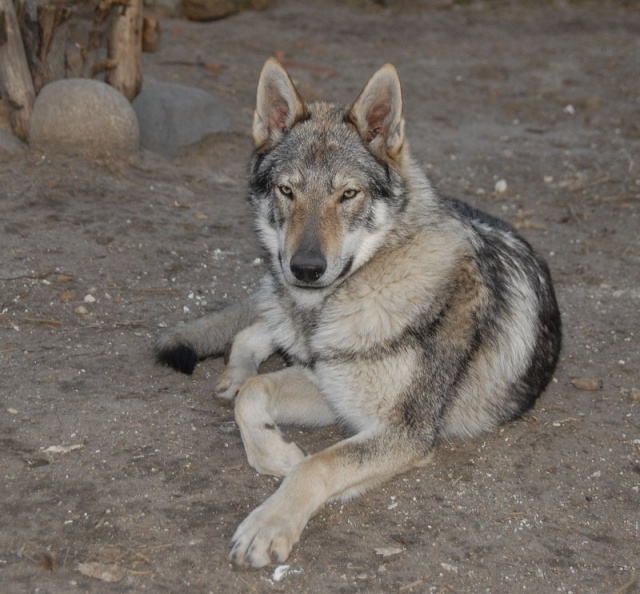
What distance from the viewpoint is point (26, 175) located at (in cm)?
758

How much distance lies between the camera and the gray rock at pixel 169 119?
8672mm

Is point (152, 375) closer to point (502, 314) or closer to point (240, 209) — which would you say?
point (502, 314)

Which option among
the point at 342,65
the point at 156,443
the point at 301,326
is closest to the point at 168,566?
the point at 156,443

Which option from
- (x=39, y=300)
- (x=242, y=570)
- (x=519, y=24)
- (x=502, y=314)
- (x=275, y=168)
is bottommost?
(x=519, y=24)

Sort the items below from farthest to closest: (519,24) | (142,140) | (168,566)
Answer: (519,24) → (142,140) → (168,566)

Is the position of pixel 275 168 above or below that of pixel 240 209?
above

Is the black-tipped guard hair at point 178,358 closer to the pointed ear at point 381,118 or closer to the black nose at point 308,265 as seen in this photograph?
the black nose at point 308,265

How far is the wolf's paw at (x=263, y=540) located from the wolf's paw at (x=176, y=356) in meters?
1.39

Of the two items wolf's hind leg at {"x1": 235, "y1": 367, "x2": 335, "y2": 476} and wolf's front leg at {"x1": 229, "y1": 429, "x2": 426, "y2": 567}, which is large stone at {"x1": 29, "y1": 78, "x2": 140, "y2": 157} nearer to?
wolf's hind leg at {"x1": 235, "y1": 367, "x2": 335, "y2": 476}

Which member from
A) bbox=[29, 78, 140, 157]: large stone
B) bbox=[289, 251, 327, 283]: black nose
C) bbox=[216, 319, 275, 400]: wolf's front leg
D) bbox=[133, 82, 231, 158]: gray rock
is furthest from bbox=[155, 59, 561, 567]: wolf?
bbox=[133, 82, 231, 158]: gray rock

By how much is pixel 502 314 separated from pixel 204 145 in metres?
4.81

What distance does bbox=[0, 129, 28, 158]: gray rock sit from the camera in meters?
7.73

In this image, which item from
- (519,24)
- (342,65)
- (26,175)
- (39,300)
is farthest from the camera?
(519,24)

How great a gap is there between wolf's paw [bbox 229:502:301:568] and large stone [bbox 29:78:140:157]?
4937 mm
